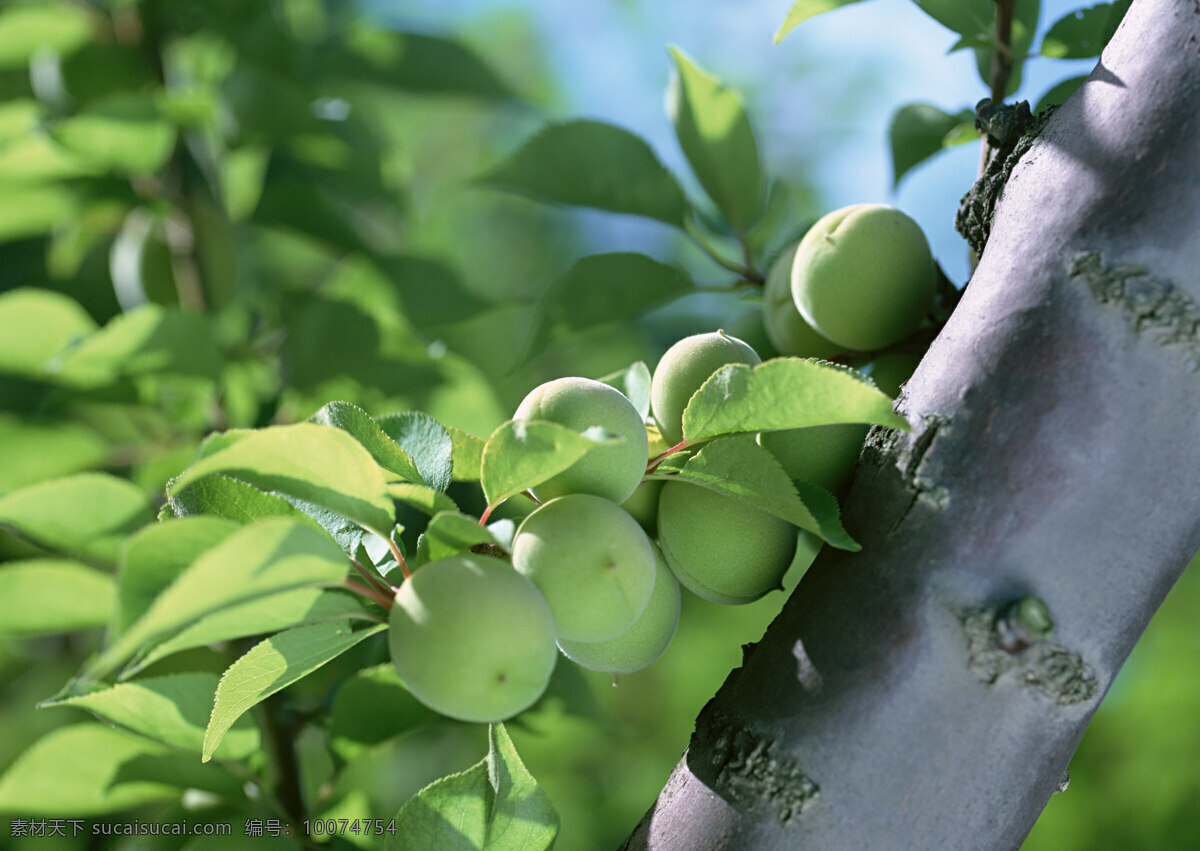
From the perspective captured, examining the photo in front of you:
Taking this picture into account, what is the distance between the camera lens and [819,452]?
0.48 m

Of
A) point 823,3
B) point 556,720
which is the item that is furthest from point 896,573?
point 556,720

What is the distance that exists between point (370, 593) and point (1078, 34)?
22.6 inches

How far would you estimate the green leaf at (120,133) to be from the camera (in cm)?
98

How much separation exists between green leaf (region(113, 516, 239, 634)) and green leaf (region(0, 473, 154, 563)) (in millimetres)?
397

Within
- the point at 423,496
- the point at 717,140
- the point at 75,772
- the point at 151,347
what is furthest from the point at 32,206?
the point at 423,496

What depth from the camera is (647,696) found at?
68.3 inches

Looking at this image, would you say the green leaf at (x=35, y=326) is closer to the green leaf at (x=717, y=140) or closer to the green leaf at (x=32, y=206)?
the green leaf at (x=32, y=206)

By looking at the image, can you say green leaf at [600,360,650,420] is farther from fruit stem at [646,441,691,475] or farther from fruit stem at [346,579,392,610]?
fruit stem at [346,579,392,610]

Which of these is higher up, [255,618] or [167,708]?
[255,618]

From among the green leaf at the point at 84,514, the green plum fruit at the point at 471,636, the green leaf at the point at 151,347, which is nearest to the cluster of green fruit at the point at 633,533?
the green plum fruit at the point at 471,636

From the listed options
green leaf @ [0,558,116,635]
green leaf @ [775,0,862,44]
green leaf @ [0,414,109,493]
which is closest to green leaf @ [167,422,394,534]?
green leaf @ [775,0,862,44]

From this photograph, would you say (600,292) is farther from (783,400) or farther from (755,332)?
(783,400)

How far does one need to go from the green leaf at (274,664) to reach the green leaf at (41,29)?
1.04 metres

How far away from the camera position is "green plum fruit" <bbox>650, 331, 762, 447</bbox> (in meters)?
0.49
